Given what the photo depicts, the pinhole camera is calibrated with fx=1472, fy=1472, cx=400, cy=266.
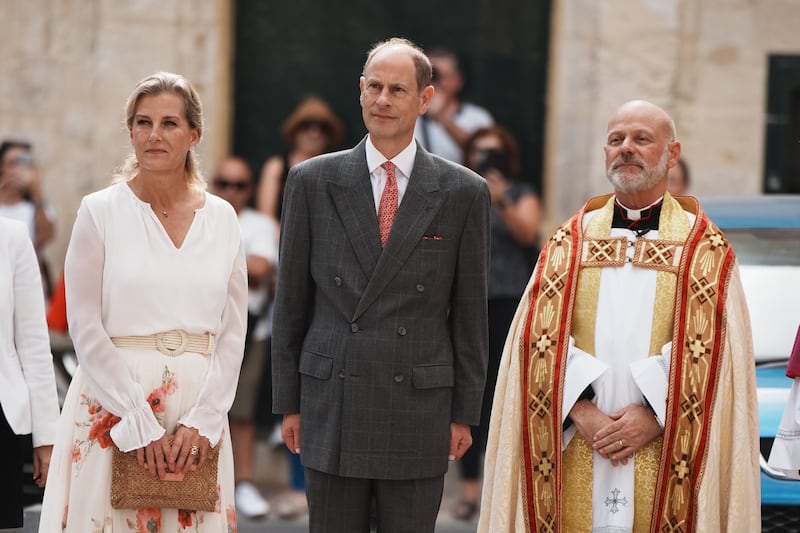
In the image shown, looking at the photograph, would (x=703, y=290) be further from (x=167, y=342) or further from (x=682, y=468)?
(x=167, y=342)

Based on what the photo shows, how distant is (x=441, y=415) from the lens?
16.8 feet

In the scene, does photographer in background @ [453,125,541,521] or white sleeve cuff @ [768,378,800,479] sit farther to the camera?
photographer in background @ [453,125,541,521]

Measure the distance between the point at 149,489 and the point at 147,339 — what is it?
0.49m

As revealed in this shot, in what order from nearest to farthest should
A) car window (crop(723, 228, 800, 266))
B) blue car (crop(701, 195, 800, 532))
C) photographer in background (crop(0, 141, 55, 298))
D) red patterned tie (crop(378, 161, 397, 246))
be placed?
1. red patterned tie (crop(378, 161, 397, 246))
2. blue car (crop(701, 195, 800, 532))
3. car window (crop(723, 228, 800, 266))
4. photographer in background (crop(0, 141, 55, 298))

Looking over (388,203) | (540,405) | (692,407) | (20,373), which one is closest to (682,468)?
(692,407)

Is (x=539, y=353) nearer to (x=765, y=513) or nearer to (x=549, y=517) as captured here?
(x=549, y=517)

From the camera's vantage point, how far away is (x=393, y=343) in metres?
5.04

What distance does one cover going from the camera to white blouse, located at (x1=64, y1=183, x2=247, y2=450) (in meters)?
4.79

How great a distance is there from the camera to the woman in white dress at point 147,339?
15.8ft

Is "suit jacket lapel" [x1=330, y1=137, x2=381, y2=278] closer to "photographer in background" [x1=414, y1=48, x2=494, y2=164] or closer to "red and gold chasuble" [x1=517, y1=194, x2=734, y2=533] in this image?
"red and gold chasuble" [x1=517, y1=194, x2=734, y2=533]

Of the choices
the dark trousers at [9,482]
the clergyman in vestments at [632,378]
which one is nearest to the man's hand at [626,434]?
the clergyman in vestments at [632,378]

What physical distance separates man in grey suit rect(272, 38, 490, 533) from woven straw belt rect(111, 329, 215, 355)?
1.19 ft

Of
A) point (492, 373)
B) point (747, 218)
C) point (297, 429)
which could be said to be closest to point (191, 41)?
point (492, 373)

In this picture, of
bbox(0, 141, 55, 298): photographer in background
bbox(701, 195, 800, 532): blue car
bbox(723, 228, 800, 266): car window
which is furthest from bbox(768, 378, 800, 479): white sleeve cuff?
bbox(0, 141, 55, 298): photographer in background
